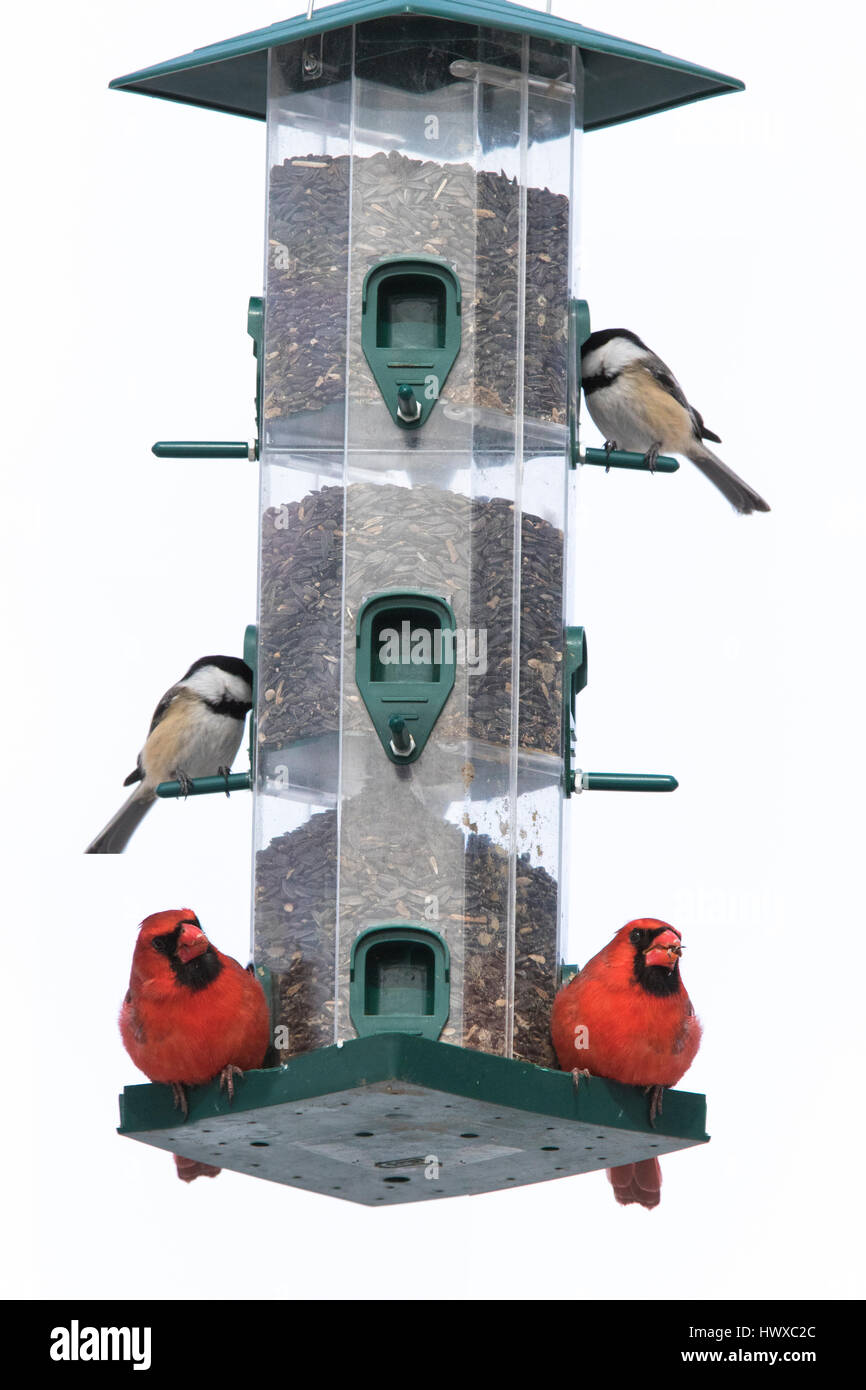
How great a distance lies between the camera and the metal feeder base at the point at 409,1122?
36.7 feet

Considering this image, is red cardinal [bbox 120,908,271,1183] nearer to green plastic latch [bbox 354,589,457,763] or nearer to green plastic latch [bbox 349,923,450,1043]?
green plastic latch [bbox 349,923,450,1043]

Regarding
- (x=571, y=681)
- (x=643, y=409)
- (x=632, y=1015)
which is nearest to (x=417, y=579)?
(x=571, y=681)

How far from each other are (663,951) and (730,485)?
572cm

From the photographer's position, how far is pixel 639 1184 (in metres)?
13.5

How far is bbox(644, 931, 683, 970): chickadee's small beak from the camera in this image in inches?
479

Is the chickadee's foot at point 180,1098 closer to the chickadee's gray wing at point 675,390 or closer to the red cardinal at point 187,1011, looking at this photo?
the red cardinal at point 187,1011

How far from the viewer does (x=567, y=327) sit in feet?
43.4

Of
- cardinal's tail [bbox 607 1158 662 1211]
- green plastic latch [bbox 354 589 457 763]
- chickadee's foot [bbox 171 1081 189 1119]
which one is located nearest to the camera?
chickadee's foot [bbox 171 1081 189 1119]

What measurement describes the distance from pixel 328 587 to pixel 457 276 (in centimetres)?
144

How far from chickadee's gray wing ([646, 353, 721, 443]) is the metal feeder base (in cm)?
475

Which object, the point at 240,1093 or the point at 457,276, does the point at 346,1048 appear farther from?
the point at 457,276

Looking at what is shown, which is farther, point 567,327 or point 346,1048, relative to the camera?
point 567,327

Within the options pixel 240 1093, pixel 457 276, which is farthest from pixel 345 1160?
pixel 457 276

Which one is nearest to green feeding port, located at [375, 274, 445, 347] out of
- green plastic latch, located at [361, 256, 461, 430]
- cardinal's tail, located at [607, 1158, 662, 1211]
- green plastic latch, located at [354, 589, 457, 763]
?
green plastic latch, located at [361, 256, 461, 430]
